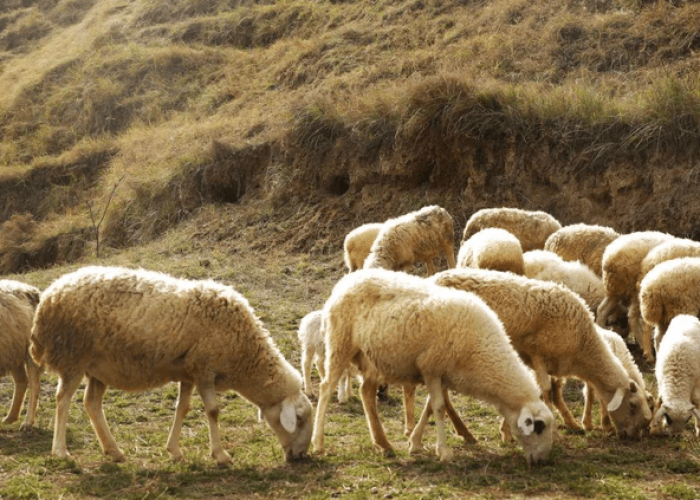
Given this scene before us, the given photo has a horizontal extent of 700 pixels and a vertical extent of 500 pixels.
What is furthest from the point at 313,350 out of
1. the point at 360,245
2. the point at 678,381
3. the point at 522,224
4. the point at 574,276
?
the point at 522,224

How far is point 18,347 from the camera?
30.1 ft

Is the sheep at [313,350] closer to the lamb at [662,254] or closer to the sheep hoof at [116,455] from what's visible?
the sheep hoof at [116,455]

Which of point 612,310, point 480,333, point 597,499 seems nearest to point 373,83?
point 612,310

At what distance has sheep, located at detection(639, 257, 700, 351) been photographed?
1017 cm

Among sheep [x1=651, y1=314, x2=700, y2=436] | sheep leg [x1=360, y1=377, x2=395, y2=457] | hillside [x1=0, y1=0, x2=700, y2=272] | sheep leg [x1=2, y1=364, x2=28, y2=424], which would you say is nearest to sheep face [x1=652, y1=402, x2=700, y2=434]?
sheep [x1=651, y1=314, x2=700, y2=436]

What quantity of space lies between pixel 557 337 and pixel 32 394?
551cm

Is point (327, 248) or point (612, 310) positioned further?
point (327, 248)

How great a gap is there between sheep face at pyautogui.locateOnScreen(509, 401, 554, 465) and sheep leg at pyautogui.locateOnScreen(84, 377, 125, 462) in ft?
11.6

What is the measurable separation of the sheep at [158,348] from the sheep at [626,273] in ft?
19.0

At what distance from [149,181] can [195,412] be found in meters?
15.7

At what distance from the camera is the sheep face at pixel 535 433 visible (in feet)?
23.8

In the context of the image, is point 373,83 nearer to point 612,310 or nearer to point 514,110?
point 514,110

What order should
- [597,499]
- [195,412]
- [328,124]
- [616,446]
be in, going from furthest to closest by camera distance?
[328,124] → [195,412] → [616,446] → [597,499]

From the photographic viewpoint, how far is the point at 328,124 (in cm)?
2111
